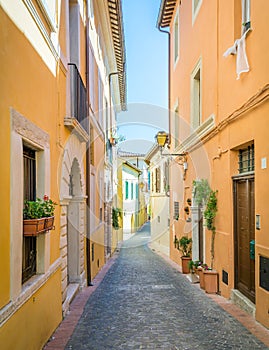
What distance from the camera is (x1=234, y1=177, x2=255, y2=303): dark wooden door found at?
6883 mm

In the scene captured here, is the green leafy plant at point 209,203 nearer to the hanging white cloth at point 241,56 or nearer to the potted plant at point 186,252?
the potted plant at point 186,252

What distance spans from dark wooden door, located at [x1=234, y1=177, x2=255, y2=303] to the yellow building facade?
3263mm

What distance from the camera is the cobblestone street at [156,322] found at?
5.39 m

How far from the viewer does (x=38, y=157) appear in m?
5.54

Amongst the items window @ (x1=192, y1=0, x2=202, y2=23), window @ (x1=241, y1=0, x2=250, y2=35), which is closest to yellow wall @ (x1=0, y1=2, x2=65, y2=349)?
window @ (x1=241, y1=0, x2=250, y2=35)

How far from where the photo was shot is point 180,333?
5.83m

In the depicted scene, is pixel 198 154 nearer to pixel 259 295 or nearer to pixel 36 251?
pixel 259 295

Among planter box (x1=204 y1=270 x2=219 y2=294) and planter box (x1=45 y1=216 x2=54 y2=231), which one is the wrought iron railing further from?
planter box (x1=204 y1=270 x2=219 y2=294)

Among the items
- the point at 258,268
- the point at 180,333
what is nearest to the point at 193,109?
the point at 258,268

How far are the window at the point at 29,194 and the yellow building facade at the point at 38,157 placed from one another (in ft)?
0.04

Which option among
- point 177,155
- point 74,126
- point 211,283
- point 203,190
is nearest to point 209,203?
point 203,190

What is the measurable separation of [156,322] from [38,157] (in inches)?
128

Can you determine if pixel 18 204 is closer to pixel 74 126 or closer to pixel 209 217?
pixel 74 126

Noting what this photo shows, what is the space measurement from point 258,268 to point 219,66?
15.0ft
